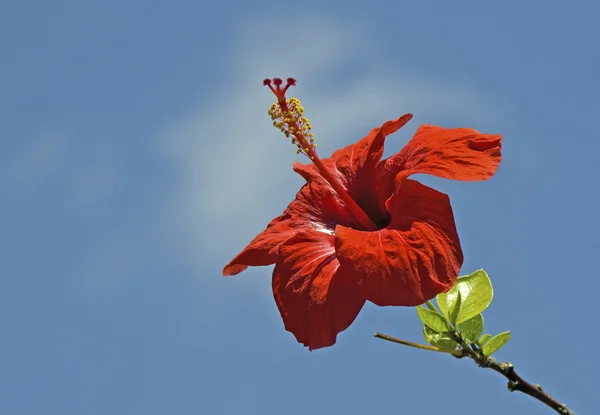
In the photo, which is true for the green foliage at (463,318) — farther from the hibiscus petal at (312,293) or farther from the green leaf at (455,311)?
the hibiscus petal at (312,293)

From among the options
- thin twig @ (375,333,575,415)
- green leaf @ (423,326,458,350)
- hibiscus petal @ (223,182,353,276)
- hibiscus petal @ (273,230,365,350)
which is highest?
hibiscus petal @ (223,182,353,276)

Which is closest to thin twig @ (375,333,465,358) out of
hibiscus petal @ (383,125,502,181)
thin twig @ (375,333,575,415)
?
thin twig @ (375,333,575,415)

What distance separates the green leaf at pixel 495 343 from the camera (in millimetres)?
2150

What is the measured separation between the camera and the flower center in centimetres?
251

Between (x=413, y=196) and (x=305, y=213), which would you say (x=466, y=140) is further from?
(x=305, y=213)

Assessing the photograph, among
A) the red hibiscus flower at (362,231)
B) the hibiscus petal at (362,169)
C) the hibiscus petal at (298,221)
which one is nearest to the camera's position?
the red hibiscus flower at (362,231)

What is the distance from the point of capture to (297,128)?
8.25 feet

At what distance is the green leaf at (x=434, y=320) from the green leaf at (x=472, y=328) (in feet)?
0.16

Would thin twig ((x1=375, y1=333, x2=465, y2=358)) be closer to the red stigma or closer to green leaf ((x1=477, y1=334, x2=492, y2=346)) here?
green leaf ((x1=477, y1=334, x2=492, y2=346))

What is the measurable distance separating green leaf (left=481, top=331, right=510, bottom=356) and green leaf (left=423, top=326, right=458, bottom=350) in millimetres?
84

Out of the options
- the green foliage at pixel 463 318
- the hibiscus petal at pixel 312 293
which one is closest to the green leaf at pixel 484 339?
the green foliage at pixel 463 318

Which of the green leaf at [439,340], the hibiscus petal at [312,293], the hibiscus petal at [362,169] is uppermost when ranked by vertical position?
the hibiscus petal at [362,169]

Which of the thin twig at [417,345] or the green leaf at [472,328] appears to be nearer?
the thin twig at [417,345]

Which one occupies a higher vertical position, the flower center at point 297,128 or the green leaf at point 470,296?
the flower center at point 297,128
